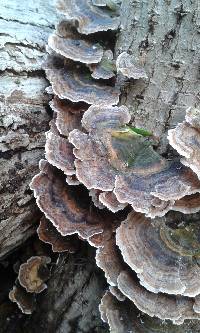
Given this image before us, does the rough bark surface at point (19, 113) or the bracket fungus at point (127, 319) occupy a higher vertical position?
the rough bark surface at point (19, 113)

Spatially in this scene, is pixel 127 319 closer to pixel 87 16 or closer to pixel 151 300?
pixel 151 300

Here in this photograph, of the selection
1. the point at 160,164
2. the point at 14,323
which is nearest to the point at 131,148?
the point at 160,164

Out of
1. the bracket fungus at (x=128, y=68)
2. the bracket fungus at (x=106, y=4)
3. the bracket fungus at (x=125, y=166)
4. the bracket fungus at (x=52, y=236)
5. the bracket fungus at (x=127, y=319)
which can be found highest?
the bracket fungus at (x=106, y=4)

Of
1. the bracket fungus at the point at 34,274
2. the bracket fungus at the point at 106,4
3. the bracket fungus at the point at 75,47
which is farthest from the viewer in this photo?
the bracket fungus at the point at 34,274

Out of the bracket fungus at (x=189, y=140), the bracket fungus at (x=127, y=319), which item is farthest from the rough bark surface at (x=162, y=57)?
the bracket fungus at (x=127, y=319)

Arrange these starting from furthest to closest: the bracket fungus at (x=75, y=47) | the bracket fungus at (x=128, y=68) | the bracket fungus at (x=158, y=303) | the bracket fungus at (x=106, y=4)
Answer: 1. the bracket fungus at (x=106, y=4)
2. the bracket fungus at (x=75, y=47)
3. the bracket fungus at (x=128, y=68)
4. the bracket fungus at (x=158, y=303)

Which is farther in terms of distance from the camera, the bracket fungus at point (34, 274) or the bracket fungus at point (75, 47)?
the bracket fungus at point (34, 274)

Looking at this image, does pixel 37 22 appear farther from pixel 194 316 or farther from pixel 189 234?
pixel 194 316

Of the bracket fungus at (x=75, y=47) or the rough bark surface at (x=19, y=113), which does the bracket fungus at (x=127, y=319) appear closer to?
the rough bark surface at (x=19, y=113)
